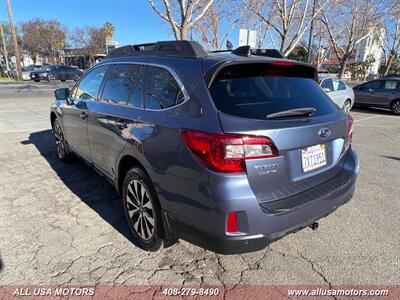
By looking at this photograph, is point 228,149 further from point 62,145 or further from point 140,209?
point 62,145

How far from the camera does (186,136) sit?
223 centimetres

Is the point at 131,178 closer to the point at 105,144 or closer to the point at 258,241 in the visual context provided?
the point at 105,144

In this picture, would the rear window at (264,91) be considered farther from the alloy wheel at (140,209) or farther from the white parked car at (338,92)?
the white parked car at (338,92)

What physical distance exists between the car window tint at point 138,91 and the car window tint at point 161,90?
0.29 ft

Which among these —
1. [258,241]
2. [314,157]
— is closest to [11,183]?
[258,241]

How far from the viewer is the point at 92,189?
435 centimetres

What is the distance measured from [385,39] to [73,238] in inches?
1553

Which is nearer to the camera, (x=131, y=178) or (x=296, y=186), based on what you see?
(x=296, y=186)

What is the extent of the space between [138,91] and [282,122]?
1407mm

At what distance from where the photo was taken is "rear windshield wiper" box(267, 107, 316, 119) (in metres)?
2.33

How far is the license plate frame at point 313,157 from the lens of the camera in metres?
2.42

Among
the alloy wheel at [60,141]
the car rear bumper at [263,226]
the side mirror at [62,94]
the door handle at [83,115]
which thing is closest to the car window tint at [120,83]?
the door handle at [83,115]

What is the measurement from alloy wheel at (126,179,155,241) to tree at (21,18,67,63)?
67.6m

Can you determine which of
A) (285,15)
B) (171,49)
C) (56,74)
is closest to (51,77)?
(56,74)
